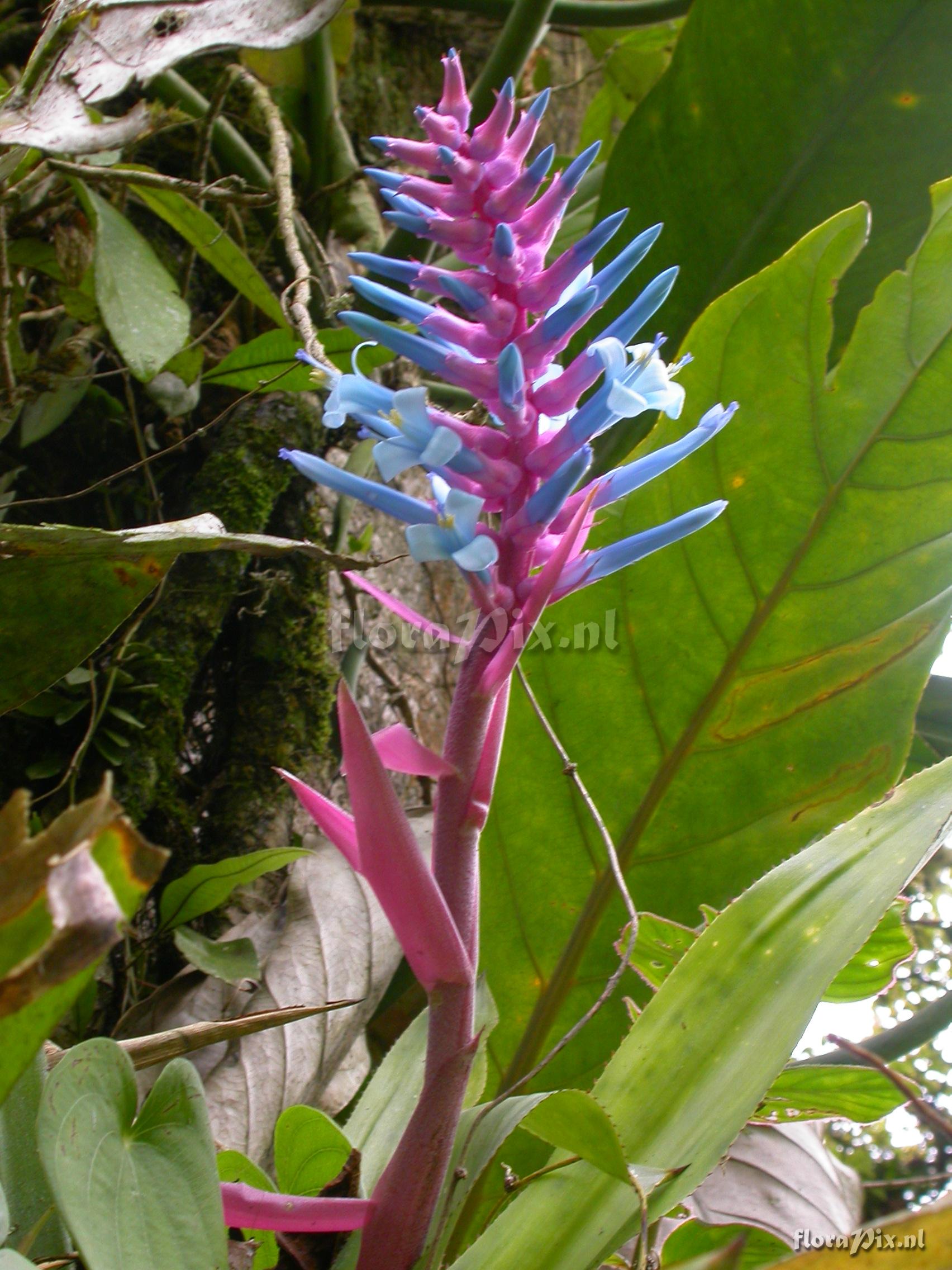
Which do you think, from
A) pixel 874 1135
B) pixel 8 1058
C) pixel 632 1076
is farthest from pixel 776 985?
pixel 874 1135

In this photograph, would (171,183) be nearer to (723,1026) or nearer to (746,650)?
(746,650)

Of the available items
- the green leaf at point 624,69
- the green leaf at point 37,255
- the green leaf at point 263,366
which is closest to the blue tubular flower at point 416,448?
the green leaf at point 263,366

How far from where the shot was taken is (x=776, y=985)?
1.72ft

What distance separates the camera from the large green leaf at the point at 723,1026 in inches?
19.5

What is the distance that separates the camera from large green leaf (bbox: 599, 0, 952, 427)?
98cm

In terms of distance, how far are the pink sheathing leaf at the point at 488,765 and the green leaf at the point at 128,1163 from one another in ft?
0.62

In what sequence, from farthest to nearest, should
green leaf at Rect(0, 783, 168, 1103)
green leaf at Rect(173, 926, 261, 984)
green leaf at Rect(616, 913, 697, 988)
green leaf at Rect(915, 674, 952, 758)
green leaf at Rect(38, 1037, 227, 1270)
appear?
green leaf at Rect(915, 674, 952, 758) < green leaf at Rect(173, 926, 261, 984) < green leaf at Rect(616, 913, 697, 988) < green leaf at Rect(38, 1037, 227, 1270) < green leaf at Rect(0, 783, 168, 1103)

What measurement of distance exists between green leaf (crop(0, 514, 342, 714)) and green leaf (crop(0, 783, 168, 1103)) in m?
0.23

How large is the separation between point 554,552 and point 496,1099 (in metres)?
0.31

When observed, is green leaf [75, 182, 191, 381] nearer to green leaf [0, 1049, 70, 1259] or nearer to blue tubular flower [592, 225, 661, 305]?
blue tubular flower [592, 225, 661, 305]

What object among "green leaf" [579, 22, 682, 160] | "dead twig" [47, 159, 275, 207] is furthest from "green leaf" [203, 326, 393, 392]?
"green leaf" [579, 22, 682, 160]

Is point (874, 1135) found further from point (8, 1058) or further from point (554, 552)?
point (8, 1058)

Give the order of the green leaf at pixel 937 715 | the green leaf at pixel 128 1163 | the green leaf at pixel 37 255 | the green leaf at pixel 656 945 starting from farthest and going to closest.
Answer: the green leaf at pixel 937 715
the green leaf at pixel 37 255
the green leaf at pixel 656 945
the green leaf at pixel 128 1163

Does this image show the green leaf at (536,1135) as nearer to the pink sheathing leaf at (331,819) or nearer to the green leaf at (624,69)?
the pink sheathing leaf at (331,819)
